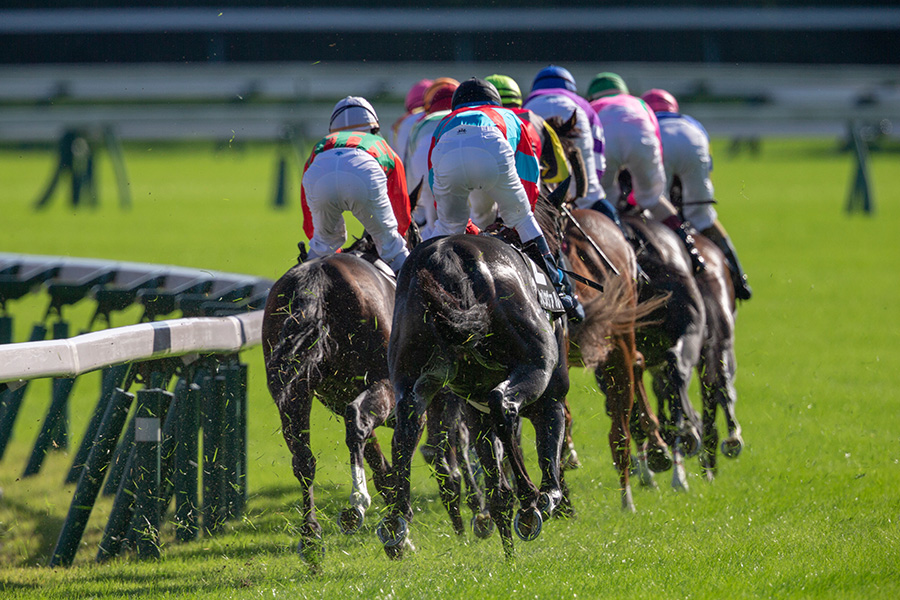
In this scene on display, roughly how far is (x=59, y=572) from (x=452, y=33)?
3235 cm

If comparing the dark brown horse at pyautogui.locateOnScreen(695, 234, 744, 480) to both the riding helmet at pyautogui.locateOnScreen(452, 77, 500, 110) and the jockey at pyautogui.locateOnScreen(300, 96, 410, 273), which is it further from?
the riding helmet at pyautogui.locateOnScreen(452, 77, 500, 110)

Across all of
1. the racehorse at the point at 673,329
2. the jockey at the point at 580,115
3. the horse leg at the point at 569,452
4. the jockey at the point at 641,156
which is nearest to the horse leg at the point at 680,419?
the racehorse at the point at 673,329

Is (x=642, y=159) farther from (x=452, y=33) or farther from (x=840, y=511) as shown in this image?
(x=452, y=33)

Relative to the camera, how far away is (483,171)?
18.5 feet

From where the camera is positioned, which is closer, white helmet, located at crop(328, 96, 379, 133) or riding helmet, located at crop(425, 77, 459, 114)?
white helmet, located at crop(328, 96, 379, 133)

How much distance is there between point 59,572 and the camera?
5.37 metres

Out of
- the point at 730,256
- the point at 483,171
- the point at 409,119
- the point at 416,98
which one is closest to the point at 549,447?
the point at 483,171

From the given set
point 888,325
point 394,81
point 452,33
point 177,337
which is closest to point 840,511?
point 177,337

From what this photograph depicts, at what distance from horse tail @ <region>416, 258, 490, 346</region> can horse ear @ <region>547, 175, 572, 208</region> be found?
1390mm

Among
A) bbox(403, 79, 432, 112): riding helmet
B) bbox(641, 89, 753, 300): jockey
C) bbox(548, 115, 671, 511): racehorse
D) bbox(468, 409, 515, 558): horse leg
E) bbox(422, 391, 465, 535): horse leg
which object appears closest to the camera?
bbox(468, 409, 515, 558): horse leg

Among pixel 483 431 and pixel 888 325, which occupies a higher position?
pixel 483 431

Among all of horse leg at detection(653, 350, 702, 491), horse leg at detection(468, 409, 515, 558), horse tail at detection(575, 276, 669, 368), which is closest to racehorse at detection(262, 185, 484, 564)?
horse leg at detection(468, 409, 515, 558)

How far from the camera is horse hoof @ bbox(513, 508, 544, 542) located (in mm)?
4859

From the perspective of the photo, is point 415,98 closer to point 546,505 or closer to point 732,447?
point 732,447
